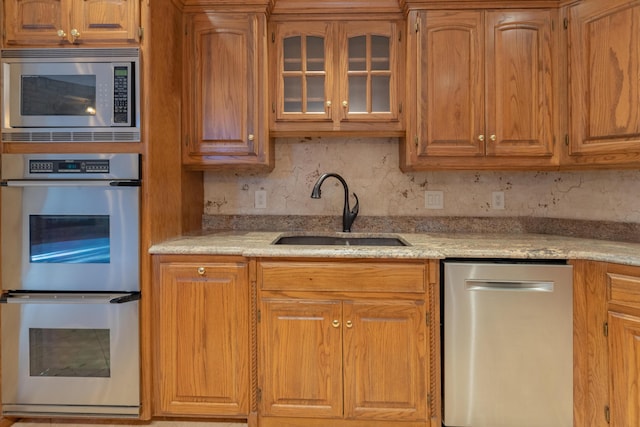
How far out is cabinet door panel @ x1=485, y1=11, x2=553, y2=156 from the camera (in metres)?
2.02

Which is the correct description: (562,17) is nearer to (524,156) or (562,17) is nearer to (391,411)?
(524,156)

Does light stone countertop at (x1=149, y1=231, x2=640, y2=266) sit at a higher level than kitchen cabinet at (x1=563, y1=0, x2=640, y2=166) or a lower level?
lower

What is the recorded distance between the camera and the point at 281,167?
8.14ft

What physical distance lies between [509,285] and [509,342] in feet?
0.81

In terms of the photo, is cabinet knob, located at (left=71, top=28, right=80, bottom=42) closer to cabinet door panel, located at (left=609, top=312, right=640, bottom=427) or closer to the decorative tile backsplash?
the decorative tile backsplash

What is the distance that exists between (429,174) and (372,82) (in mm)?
682

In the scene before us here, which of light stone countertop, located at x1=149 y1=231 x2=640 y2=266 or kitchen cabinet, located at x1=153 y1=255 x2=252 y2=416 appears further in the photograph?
kitchen cabinet, located at x1=153 y1=255 x2=252 y2=416

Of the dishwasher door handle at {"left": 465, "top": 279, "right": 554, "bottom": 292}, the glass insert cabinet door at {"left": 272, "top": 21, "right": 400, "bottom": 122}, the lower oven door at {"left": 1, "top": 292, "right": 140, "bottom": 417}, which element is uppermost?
the glass insert cabinet door at {"left": 272, "top": 21, "right": 400, "bottom": 122}

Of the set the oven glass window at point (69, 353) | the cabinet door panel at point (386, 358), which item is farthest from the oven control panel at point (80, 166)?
the cabinet door panel at point (386, 358)

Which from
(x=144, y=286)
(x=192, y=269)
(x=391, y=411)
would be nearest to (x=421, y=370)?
(x=391, y=411)

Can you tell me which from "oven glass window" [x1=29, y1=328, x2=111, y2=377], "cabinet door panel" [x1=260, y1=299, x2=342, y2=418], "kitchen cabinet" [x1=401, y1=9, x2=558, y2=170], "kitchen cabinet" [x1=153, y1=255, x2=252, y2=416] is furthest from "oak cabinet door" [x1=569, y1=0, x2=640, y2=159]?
"oven glass window" [x1=29, y1=328, x2=111, y2=377]

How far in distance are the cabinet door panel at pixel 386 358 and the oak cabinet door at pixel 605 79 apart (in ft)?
3.86

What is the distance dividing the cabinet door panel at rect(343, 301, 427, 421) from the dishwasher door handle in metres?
0.24

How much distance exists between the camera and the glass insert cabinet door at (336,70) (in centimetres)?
213
